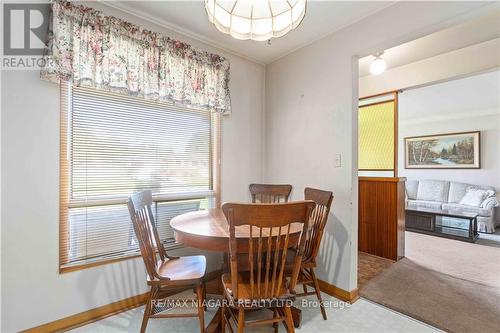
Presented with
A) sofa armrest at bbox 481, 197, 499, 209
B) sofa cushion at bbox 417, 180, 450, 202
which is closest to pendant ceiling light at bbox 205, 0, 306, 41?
sofa armrest at bbox 481, 197, 499, 209

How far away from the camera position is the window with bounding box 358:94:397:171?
3322 mm

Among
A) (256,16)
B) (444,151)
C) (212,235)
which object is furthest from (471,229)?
(256,16)

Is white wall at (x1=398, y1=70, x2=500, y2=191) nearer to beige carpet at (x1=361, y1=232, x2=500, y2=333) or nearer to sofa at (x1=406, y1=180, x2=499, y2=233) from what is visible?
sofa at (x1=406, y1=180, x2=499, y2=233)

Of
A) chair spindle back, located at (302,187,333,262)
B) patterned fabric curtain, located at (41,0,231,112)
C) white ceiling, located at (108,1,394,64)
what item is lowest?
chair spindle back, located at (302,187,333,262)

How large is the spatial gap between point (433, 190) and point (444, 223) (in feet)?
5.02

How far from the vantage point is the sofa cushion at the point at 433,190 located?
17.9 ft

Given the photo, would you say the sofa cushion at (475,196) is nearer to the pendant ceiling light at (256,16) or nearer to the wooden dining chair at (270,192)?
the wooden dining chair at (270,192)

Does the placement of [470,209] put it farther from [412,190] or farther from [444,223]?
[412,190]

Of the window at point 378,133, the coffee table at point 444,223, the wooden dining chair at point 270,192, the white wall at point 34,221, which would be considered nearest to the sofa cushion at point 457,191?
the coffee table at point 444,223

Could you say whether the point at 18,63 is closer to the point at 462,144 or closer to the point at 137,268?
the point at 137,268

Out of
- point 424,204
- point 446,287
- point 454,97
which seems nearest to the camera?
point 446,287

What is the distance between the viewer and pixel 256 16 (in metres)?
1.44

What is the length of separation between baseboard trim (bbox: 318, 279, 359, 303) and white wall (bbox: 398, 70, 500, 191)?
3.33m

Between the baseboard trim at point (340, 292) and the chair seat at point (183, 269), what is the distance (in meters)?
1.27
